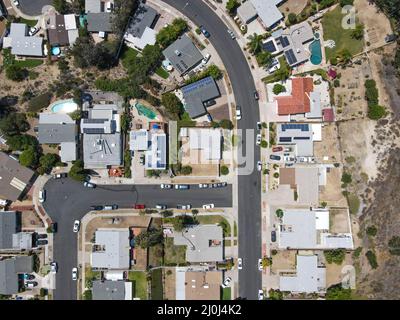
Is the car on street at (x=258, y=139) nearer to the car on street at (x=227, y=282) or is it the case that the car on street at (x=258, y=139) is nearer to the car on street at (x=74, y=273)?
the car on street at (x=227, y=282)

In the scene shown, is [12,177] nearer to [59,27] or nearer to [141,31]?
[59,27]

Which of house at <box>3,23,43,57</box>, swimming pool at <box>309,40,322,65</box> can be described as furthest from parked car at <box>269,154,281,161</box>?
house at <box>3,23,43,57</box>

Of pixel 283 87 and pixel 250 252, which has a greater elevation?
pixel 283 87

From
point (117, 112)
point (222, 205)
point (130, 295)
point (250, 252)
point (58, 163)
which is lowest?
point (130, 295)

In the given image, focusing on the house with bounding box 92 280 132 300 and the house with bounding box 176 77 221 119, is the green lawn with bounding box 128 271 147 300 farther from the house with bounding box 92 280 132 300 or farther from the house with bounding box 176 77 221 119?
the house with bounding box 176 77 221 119

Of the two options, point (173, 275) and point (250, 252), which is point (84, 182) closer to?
point (173, 275)

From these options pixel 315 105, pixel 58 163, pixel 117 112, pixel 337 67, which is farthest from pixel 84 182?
pixel 337 67
